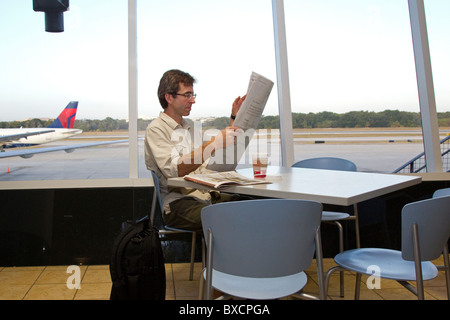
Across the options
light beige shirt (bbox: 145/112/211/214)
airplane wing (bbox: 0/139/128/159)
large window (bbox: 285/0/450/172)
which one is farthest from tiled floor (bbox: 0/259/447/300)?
large window (bbox: 285/0/450/172)

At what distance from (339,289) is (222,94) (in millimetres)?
1739

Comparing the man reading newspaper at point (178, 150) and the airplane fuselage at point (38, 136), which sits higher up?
the airplane fuselage at point (38, 136)

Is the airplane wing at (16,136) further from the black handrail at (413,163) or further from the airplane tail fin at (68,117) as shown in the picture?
the black handrail at (413,163)

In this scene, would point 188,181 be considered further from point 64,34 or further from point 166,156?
point 64,34

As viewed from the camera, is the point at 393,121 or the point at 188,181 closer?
the point at 188,181

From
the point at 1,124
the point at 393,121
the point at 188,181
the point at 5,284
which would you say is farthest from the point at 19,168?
the point at 393,121

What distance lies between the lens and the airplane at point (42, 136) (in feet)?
11.5

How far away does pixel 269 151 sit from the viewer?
3734 millimetres

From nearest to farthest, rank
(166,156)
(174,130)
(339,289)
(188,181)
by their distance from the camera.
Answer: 1. (188,181)
2. (166,156)
3. (174,130)
4. (339,289)

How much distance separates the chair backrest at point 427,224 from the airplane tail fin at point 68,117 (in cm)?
276

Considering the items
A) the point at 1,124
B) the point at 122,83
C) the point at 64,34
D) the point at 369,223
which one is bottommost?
the point at 369,223

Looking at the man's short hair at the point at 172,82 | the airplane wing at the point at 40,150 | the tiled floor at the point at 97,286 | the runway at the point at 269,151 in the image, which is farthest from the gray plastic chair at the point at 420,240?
the airplane wing at the point at 40,150

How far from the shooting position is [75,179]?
357cm

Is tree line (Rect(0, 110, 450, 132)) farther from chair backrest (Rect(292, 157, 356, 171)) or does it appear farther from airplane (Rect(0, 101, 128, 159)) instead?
chair backrest (Rect(292, 157, 356, 171))
